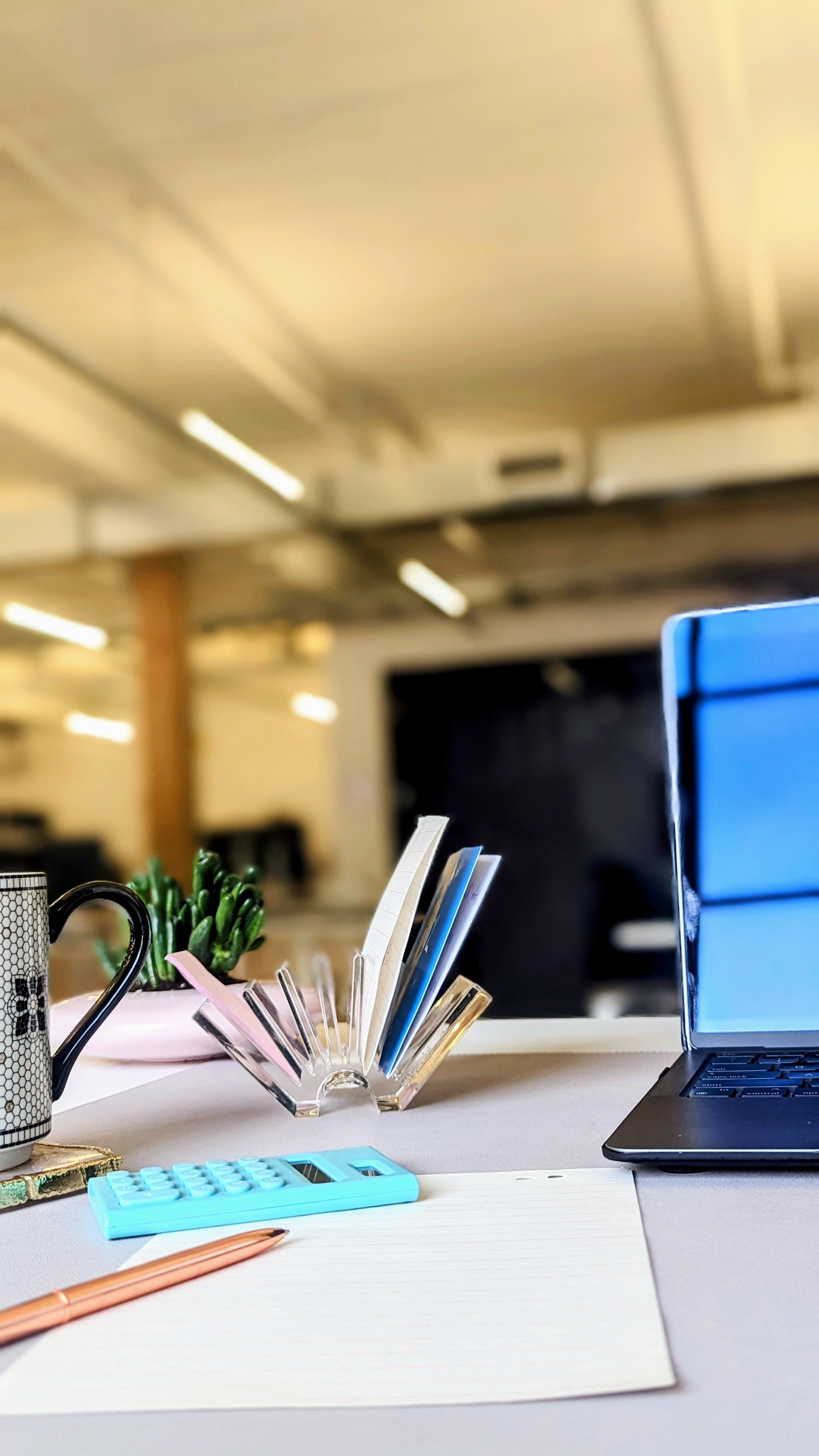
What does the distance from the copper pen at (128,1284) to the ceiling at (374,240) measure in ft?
8.14

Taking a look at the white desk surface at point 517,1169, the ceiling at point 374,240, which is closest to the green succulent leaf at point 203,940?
the white desk surface at point 517,1169

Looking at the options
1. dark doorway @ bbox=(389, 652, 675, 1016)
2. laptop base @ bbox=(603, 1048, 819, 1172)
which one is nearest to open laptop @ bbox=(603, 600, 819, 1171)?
laptop base @ bbox=(603, 1048, 819, 1172)

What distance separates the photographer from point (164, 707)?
232 inches

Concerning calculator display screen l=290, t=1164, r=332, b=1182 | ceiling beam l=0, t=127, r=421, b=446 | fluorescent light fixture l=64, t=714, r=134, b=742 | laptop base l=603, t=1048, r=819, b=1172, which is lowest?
calculator display screen l=290, t=1164, r=332, b=1182

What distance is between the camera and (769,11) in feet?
8.22

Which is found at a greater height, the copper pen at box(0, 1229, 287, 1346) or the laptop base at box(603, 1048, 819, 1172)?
the laptop base at box(603, 1048, 819, 1172)

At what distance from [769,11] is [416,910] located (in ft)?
7.98

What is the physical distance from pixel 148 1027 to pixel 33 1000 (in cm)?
32

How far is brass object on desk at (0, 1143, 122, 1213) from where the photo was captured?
567 mm

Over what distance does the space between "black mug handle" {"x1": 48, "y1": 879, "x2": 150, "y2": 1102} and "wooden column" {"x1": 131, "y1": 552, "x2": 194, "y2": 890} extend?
5278 mm

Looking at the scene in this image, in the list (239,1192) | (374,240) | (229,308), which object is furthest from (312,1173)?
(229,308)

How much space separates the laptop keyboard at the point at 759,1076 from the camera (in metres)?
0.66

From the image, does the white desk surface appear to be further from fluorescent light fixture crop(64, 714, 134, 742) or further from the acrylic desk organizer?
fluorescent light fixture crop(64, 714, 134, 742)

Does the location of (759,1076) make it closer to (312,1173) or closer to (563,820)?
(312,1173)
